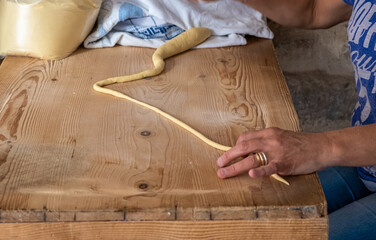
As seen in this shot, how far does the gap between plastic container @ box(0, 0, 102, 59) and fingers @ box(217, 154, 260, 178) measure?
0.65 metres

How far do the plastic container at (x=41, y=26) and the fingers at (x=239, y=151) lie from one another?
24.4 inches

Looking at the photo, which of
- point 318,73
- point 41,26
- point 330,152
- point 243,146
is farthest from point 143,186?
point 318,73

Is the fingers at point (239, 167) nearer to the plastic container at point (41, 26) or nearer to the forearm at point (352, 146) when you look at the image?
the forearm at point (352, 146)

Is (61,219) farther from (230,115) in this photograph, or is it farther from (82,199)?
(230,115)

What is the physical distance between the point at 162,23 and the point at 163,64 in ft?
0.53

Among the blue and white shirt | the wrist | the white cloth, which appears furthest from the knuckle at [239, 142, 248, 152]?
the white cloth

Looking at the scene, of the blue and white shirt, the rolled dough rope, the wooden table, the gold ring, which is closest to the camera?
the wooden table

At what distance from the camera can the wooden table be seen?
832 millimetres

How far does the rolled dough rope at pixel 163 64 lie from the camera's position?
40.9 inches

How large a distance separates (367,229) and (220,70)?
1.67 feet

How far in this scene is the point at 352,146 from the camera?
1007mm

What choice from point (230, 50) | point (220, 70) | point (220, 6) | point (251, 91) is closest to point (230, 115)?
point (251, 91)

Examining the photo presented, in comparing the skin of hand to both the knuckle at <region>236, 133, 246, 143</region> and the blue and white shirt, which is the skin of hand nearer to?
the knuckle at <region>236, 133, 246, 143</region>

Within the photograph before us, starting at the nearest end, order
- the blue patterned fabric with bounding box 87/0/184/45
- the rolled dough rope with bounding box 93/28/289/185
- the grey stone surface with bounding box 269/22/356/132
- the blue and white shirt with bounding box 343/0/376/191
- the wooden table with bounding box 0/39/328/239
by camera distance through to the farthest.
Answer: the wooden table with bounding box 0/39/328/239, the rolled dough rope with bounding box 93/28/289/185, the blue and white shirt with bounding box 343/0/376/191, the blue patterned fabric with bounding box 87/0/184/45, the grey stone surface with bounding box 269/22/356/132
